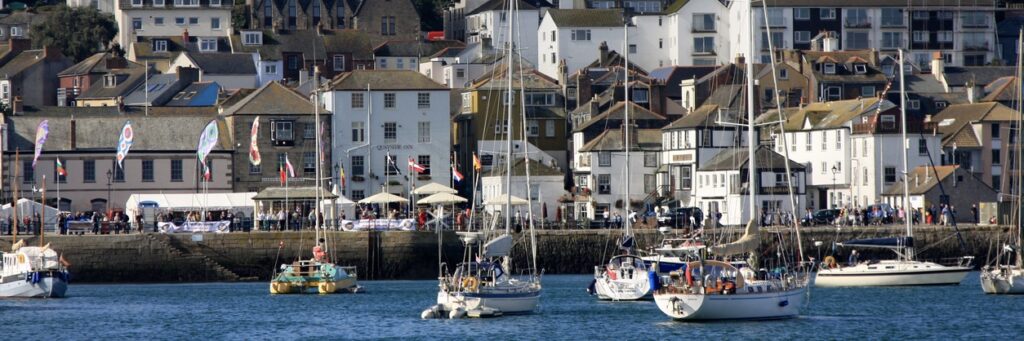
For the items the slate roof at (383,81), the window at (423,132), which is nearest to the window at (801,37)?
the slate roof at (383,81)

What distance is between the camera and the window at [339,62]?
454 ft

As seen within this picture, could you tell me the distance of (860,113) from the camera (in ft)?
320

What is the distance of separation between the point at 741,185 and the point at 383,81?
17.9 meters

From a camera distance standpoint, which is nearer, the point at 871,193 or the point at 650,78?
the point at 871,193

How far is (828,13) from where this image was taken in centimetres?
13675

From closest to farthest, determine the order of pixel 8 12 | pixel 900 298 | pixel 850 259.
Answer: pixel 900 298 → pixel 850 259 → pixel 8 12

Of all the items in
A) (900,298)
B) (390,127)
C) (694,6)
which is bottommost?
(900,298)

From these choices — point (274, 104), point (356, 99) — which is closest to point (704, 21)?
point (356, 99)

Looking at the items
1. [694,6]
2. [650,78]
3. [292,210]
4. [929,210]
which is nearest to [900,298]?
[929,210]

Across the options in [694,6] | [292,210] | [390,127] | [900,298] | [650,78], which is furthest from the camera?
[694,6]

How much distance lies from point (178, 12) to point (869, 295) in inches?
3544

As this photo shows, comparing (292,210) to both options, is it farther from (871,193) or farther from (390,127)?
(871,193)

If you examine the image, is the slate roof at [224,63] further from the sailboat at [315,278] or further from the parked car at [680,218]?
the sailboat at [315,278]

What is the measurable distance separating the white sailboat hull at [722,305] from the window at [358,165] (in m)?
43.3
